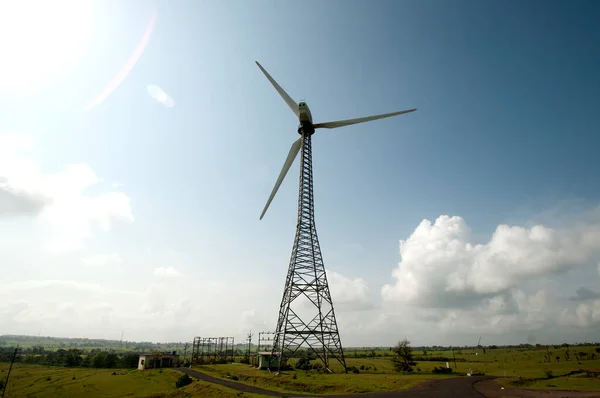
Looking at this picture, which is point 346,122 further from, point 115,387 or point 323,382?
point 115,387

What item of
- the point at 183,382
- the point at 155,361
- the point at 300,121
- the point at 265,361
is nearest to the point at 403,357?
the point at 265,361

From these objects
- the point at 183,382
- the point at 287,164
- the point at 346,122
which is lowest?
the point at 183,382

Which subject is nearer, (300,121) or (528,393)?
(528,393)


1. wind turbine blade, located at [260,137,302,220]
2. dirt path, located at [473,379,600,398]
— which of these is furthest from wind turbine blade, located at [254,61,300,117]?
dirt path, located at [473,379,600,398]

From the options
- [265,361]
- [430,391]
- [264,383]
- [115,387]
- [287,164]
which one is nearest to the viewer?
[430,391]

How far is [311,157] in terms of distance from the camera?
58.6 metres

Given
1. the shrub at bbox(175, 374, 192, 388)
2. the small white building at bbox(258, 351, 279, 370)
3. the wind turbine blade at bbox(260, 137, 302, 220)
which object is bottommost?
the shrub at bbox(175, 374, 192, 388)

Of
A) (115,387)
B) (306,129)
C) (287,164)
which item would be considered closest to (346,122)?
(306,129)

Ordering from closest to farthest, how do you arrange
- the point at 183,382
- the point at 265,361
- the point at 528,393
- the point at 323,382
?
the point at 528,393, the point at 323,382, the point at 183,382, the point at 265,361

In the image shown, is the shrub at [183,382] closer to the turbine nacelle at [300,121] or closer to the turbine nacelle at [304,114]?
the turbine nacelle at [300,121]

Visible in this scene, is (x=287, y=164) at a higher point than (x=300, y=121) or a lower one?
lower

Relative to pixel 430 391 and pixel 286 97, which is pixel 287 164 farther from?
pixel 430 391

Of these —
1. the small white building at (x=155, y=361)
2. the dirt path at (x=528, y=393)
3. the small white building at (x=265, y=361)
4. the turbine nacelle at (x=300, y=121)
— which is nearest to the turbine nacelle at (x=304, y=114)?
the turbine nacelle at (x=300, y=121)

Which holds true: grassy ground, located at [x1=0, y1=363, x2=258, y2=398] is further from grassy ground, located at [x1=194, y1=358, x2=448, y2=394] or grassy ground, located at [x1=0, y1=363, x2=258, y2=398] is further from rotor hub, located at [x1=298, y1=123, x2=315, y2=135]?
rotor hub, located at [x1=298, y1=123, x2=315, y2=135]
